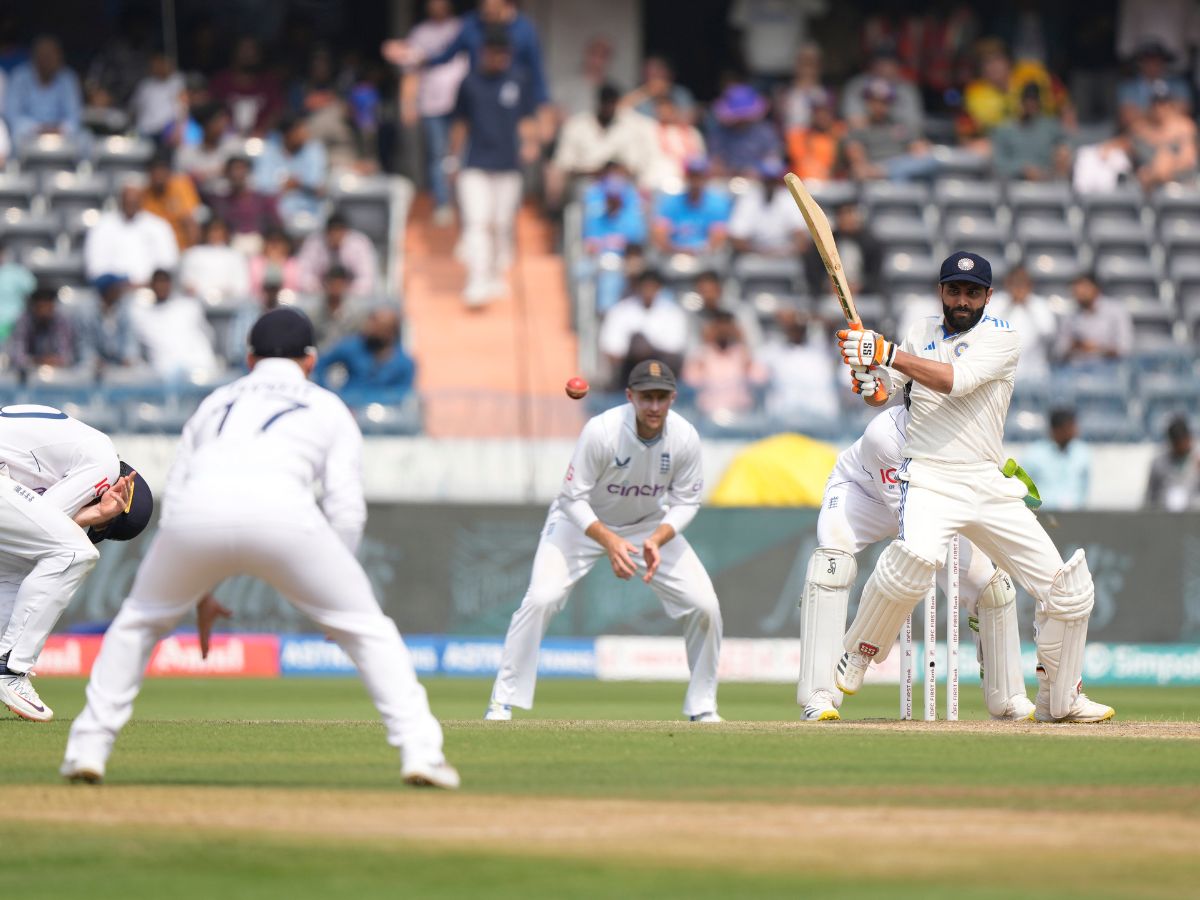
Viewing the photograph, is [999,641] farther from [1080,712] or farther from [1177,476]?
[1177,476]

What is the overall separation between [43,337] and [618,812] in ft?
38.8

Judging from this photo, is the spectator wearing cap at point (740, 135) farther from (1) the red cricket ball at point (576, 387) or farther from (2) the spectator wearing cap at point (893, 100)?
(1) the red cricket ball at point (576, 387)

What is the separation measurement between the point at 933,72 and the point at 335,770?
17.6 m

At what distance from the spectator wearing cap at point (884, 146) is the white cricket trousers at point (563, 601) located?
413 inches

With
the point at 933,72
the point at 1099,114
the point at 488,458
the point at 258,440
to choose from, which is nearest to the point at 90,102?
the point at 488,458

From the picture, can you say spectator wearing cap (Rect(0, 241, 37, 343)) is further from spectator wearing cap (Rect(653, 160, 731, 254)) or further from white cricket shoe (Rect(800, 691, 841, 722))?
white cricket shoe (Rect(800, 691, 841, 722))

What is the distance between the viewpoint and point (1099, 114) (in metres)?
25.2

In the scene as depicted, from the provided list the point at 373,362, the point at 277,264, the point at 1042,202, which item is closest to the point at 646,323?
the point at 373,362

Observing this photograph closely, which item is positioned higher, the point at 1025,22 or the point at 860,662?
the point at 1025,22

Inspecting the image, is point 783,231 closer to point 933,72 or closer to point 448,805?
point 933,72

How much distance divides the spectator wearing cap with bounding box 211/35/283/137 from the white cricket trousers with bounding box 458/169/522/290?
2.50 meters

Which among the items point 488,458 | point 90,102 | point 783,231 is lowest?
point 488,458

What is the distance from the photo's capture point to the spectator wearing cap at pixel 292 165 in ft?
66.7

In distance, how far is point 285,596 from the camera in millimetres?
7125
